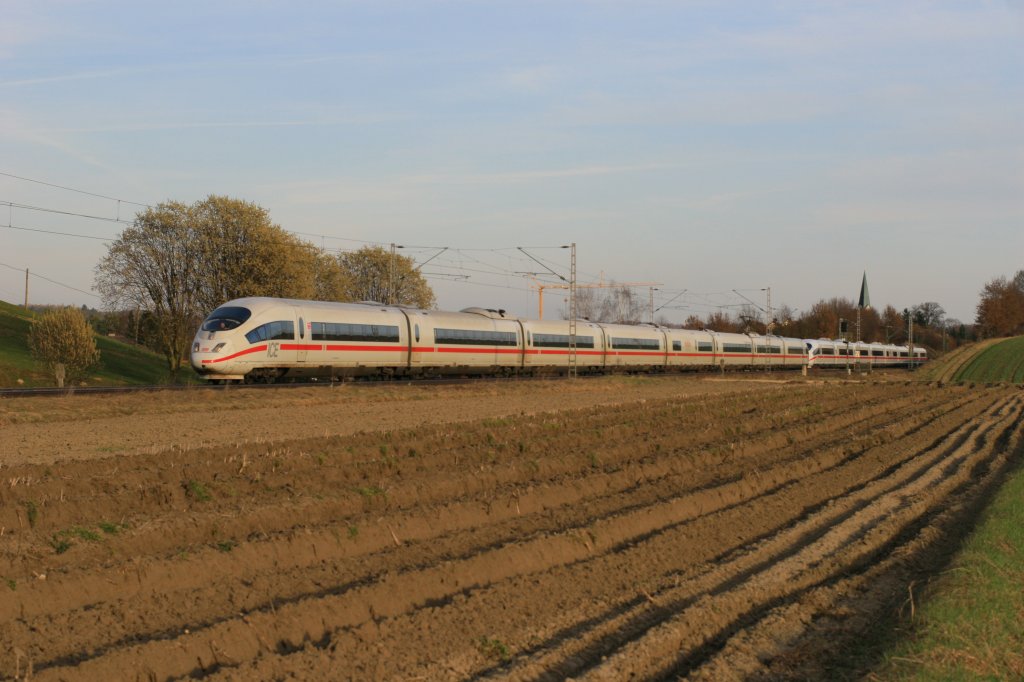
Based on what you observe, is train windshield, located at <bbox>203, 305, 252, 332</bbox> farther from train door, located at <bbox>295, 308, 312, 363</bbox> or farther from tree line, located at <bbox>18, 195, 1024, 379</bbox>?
tree line, located at <bbox>18, 195, 1024, 379</bbox>

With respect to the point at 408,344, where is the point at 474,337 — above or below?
above

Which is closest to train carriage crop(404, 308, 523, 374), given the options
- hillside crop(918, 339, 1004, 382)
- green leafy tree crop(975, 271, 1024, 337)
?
hillside crop(918, 339, 1004, 382)

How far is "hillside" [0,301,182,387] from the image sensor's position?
59.6 metres

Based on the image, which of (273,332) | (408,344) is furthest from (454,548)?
(408,344)

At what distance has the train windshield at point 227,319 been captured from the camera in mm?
33188

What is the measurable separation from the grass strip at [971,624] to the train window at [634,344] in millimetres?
48289

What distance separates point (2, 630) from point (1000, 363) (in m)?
96.4

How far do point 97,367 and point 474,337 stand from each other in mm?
33860

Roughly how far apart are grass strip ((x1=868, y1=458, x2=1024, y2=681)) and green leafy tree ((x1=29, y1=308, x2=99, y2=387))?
56.6 meters

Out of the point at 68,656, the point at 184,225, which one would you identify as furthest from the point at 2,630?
the point at 184,225

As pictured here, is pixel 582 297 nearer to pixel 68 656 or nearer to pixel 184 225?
pixel 184 225

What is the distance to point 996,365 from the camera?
87.4 m

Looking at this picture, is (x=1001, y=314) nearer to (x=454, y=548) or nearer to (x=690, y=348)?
(x=690, y=348)

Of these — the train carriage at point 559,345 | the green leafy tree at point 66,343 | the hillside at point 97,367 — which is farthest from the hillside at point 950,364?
the green leafy tree at point 66,343
